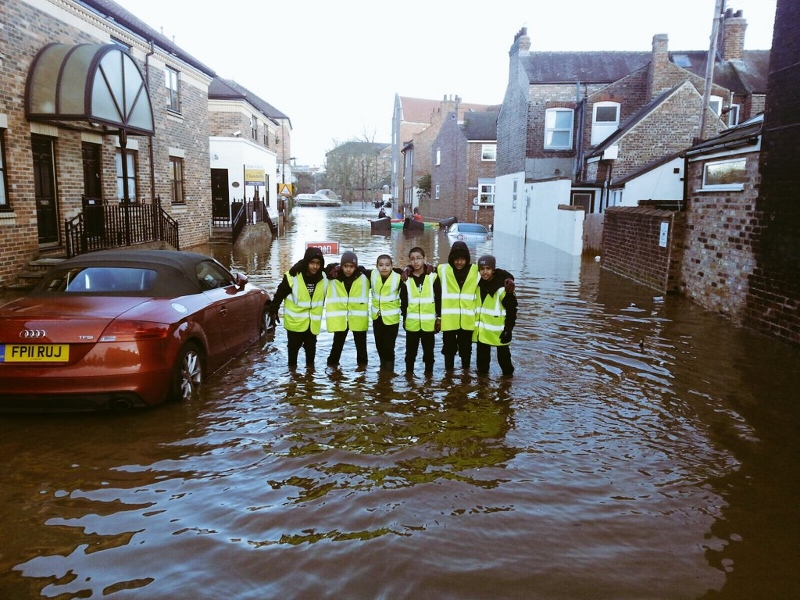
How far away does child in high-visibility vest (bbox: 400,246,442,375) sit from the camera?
7027 mm

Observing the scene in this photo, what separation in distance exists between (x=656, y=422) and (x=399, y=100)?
73601 mm

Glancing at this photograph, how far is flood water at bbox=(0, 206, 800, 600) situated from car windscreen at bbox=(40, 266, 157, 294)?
1181 millimetres

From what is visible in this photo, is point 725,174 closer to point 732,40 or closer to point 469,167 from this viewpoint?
point 732,40

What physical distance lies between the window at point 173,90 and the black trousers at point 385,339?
16.1 metres

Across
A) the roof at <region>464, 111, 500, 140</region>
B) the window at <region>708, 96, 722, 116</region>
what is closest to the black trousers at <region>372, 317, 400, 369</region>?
the window at <region>708, 96, 722, 116</region>

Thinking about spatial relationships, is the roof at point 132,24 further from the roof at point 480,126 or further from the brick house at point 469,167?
the roof at point 480,126

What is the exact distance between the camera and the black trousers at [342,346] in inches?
290

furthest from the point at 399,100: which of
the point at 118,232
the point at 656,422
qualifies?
the point at 656,422

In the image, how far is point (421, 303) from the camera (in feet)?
23.1

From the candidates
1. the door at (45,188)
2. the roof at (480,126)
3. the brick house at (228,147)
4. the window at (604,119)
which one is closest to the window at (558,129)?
the window at (604,119)

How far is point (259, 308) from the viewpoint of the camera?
8492 millimetres

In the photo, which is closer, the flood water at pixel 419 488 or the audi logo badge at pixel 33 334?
the flood water at pixel 419 488

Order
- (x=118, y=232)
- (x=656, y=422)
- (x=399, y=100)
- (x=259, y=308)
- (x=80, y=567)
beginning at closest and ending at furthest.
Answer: (x=80, y=567), (x=656, y=422), (x=259, y=308), (x=118, y=232), (x=399, y=100)

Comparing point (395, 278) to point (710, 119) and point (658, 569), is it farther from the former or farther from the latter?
point (710, 119)
